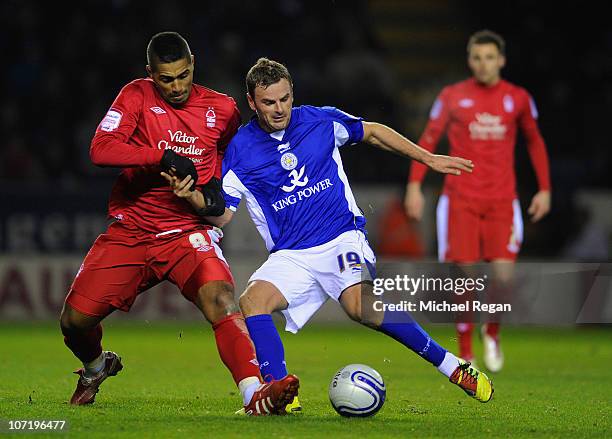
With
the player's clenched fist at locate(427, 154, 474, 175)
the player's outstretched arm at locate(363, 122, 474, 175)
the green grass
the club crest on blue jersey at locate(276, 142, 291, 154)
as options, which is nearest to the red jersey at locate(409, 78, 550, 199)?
the green grass

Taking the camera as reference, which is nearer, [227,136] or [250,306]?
[250,306]

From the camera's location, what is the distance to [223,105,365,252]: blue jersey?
6598 mm

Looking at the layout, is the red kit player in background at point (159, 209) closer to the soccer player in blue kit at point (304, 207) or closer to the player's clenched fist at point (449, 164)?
the soccer player in blue kit at point (304, 207)

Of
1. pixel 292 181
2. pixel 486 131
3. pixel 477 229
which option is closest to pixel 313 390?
pixel 292 181

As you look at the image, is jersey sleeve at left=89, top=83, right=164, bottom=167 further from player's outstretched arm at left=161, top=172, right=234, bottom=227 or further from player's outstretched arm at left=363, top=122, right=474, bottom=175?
player's outstretched arm at left=363, top=122, right=474, bottom=175

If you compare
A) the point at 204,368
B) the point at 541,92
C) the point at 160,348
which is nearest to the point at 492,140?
the point at 204,368

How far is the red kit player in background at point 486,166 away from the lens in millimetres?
9539

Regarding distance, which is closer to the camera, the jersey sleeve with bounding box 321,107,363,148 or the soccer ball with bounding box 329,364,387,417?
the soccer ball with bounding box 329,364,387,417

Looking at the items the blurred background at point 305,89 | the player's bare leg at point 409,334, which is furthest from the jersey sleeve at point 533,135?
the blurred background at point 305,89

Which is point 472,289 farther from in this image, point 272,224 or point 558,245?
point 558,245

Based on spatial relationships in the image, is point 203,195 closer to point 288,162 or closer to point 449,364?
point 288,162

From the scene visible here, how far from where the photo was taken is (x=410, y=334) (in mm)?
6480

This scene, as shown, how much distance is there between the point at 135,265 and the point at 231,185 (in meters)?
0.70

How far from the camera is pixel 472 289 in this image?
895 centimetres
